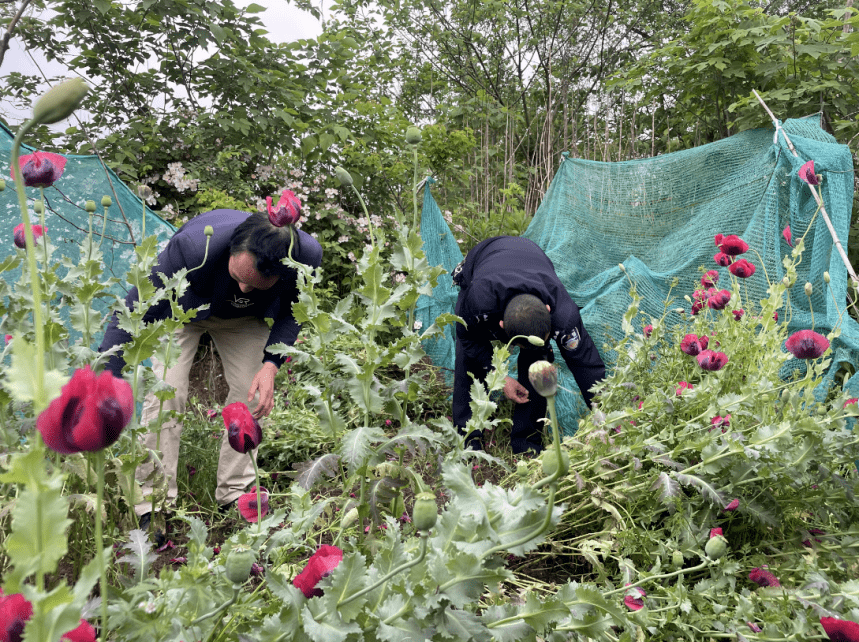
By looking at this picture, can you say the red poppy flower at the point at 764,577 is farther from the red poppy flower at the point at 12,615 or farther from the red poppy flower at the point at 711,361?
the red poppy flower at the point at 12,615

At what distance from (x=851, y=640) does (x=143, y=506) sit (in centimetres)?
200

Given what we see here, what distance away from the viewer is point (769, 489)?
1543mm

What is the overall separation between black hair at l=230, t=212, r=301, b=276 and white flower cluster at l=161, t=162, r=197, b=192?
2196mm

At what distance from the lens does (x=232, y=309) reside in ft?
7.77

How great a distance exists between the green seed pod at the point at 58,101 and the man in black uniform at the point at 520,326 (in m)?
1.91

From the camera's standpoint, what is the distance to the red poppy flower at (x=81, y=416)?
525 mm

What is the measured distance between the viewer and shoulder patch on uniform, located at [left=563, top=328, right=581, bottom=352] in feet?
8.68

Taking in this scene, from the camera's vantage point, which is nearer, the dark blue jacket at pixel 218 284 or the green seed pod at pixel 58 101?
the green seed pod at pixel 58 101

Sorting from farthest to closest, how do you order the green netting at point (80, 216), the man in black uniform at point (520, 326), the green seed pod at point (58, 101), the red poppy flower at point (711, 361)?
the green netting at point (80, 216)
the man in black uniform at point (520, 326)
the red poppy flower at point (711, 361)
the green seed pod at point (58, 101)

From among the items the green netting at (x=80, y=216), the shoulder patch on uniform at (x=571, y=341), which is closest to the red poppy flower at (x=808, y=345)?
the shoulder patch on uniform at (x=571, y=341)

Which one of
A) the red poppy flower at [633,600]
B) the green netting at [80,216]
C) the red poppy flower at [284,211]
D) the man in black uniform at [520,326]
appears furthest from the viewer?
the green netting at [80,216]

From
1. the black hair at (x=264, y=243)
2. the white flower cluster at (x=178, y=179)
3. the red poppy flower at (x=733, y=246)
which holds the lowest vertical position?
the red poppy flower at (x=733, y=246)

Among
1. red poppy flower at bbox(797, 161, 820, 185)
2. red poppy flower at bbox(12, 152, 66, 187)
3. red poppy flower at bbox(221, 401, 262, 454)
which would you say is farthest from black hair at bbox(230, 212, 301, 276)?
red poppy flower at bbox(797, 161, 820, 185)

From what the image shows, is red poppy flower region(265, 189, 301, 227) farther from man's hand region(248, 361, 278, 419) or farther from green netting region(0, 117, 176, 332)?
green netting region(0, 117, 176, 332)
